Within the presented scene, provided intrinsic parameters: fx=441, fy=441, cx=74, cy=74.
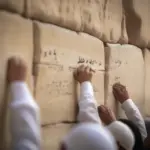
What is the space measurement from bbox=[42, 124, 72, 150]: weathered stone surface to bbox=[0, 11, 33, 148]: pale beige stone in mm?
264

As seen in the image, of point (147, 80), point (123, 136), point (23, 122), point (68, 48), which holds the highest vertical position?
point (68, 48)

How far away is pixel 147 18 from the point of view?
9.04 ft

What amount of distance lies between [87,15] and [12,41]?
0.67 m

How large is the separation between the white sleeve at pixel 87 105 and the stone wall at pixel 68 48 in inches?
1.7

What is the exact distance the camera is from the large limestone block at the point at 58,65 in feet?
5.85

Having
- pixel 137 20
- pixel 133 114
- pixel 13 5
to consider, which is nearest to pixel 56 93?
pixel 13 5

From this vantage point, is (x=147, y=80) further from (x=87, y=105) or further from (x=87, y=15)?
(x=87, y=105)

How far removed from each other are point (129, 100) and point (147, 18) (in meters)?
0.65

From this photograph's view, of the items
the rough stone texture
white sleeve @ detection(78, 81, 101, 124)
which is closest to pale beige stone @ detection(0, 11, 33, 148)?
white sleeve @ detection(78, 81, 101, 124)

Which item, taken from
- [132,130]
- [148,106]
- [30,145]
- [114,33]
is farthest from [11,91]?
[148,106]

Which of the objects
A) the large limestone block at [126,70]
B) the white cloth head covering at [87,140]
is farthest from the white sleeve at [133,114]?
the white cloth head covering at [87,140]

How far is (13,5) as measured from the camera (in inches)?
64.6

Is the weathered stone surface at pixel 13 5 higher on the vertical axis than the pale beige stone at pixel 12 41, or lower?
higher

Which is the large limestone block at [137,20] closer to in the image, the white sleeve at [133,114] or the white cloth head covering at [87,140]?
the white sleeve at [133,114]
